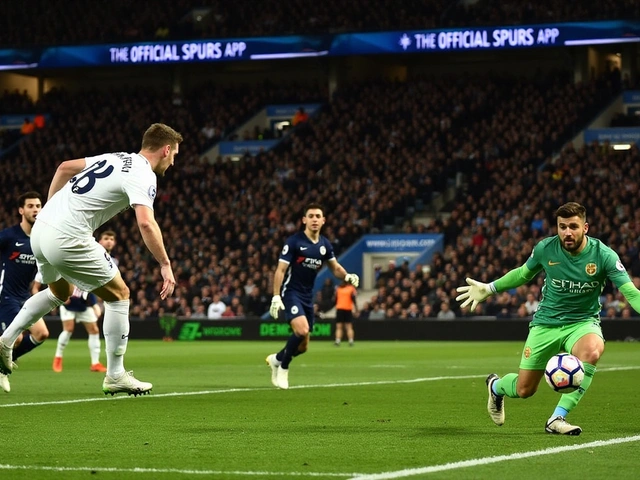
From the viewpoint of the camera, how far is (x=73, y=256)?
35.8ft

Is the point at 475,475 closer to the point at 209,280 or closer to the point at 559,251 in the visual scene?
the point at 559,251

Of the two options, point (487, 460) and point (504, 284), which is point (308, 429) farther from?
point (487, 460)

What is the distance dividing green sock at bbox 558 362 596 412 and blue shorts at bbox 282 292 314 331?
22.9 feet

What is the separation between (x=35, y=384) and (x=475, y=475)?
419 inches

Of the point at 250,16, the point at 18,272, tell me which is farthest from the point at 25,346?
the point at 250,16

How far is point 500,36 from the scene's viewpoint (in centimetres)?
4434

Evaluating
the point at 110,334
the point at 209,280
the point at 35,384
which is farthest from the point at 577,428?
the point at 209,280

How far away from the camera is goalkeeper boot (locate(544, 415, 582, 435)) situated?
33.0ft

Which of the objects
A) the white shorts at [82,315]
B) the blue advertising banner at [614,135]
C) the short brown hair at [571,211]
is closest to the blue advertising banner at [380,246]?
the blue advertising banner at [614,135]

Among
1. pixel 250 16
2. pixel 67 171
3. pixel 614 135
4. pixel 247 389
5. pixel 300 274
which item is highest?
pixel 250 16

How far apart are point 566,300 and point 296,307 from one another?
6907 mm

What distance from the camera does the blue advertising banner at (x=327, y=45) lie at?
4397 cm

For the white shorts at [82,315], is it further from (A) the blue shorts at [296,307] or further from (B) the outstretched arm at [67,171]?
(B) the outstretched arm at [67,171]

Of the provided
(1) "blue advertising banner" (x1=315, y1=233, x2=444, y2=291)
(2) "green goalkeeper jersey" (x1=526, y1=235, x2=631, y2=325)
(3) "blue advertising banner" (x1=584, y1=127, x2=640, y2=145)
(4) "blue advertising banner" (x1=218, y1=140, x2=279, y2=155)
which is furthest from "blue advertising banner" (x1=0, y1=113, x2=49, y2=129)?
(2) "green goalkeeper jersey" (x1=526, y1=235, x2=631, y2=325)
